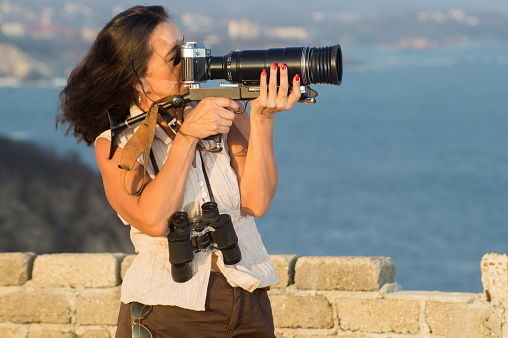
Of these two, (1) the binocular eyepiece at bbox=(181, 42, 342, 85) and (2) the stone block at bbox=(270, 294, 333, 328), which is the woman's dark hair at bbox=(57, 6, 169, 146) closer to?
(1) the binocular eyepiece at bbox=(181, 42, 342, 85)

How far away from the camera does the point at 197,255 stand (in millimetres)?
1775

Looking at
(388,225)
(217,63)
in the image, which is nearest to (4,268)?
(217,63)

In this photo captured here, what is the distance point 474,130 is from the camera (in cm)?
5894

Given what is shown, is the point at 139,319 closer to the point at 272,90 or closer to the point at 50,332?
the point at 272,90

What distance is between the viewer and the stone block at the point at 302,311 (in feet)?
9.54

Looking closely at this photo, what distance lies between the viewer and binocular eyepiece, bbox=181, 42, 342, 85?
173cm

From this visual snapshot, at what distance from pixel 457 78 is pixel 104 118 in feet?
328

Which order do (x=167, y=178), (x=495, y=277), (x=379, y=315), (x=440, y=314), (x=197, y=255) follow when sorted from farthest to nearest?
(x=379, y=315) → (x=440, y=314) → (x=495, y=277) → (x=197, y=255) → (x=167, y=178)

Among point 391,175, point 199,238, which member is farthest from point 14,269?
point 391,175

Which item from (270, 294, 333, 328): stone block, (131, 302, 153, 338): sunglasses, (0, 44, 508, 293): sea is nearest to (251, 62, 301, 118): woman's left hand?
(131, 302, 153, 338): sunglasses

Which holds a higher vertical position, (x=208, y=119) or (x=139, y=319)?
(x=208, y=119)

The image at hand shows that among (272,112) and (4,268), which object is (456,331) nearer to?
(272,112)

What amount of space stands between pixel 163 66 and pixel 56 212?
12.3 metres

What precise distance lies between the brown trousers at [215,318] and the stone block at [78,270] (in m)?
1.33
